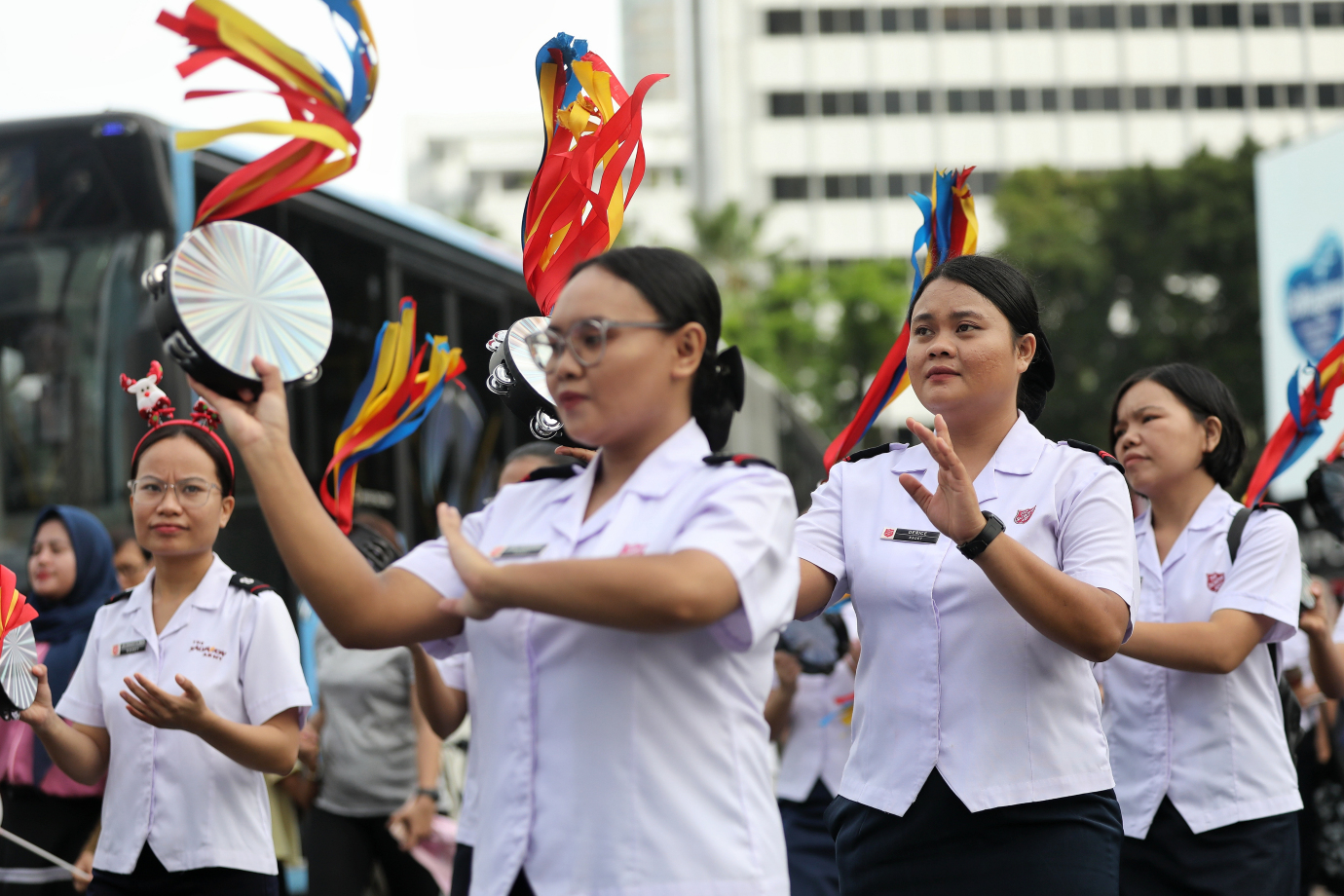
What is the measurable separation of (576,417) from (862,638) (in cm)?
114

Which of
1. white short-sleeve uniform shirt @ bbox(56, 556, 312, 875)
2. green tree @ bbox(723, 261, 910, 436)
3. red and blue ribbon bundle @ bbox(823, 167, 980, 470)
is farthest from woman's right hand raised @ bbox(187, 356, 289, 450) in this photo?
green tree @ bbox(723, 261, 910, 436)

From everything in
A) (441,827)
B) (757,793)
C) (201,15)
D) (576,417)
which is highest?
(201,15)

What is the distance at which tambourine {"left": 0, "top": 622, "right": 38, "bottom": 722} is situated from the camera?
3.41m

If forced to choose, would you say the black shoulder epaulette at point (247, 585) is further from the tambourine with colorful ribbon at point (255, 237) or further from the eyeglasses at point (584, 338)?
the eyeglasses at point (584, 338)

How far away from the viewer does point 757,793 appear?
2.20m

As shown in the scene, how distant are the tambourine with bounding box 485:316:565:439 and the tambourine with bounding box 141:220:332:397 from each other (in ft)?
2.25

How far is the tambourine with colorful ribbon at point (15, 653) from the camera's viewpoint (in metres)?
3.42

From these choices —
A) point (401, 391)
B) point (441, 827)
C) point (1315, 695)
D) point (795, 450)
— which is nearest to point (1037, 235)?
point (795, 450)

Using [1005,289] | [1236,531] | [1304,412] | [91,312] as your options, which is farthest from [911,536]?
[91,312]

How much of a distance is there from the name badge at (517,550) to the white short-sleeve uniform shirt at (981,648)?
94 cm

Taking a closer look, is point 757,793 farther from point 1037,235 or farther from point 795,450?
point 1037,235

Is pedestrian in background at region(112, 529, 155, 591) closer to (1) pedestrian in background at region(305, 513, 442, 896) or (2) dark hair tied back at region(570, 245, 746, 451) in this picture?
(1) pedestrian in background at region(305, 513, 442, 896)

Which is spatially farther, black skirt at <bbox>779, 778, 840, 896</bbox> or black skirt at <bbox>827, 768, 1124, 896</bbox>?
black skirt at <bbox>779, 778, 840, 896</bbox>

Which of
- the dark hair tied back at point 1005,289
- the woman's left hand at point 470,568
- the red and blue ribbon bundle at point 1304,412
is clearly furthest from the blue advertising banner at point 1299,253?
the woman's left hand at point 470,568
